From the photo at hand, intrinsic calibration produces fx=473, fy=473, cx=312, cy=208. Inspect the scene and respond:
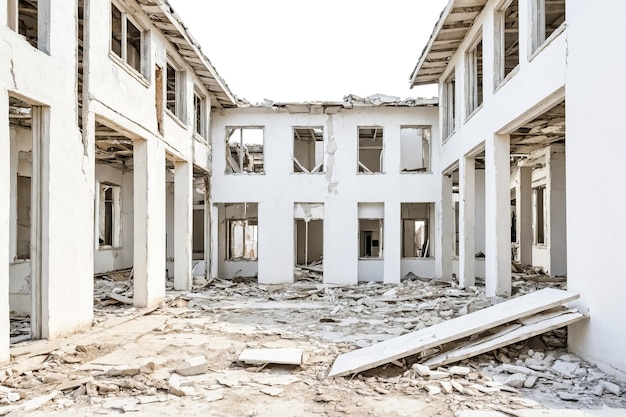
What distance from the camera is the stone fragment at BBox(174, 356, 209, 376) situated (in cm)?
594

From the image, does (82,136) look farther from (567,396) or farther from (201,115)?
(201,115)

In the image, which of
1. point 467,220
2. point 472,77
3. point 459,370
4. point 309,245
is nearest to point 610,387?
point 459,370

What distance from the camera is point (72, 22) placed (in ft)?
25.0

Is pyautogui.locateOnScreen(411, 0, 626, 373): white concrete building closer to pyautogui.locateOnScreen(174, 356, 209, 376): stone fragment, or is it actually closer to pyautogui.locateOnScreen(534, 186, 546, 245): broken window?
pyautogui.locateOnScreen(534, 186, 546, 245): broken window

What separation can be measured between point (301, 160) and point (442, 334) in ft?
57.7

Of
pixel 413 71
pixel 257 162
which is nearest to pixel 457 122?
pixel 413 71

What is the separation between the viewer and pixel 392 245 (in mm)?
16828

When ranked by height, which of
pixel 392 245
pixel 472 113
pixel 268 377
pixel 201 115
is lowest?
pixel 268 377

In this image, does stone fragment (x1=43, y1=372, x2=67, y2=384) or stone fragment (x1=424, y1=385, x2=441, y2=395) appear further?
stone fragment (x1=43, y1=372, x2=67, y2=384)

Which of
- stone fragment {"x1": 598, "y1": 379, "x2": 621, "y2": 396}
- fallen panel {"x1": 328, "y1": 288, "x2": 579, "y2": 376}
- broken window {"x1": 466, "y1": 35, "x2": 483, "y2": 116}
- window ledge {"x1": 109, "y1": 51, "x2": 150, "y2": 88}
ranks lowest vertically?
stone fragment {"x1": 598, "y1": 379, "x2": 621, "y2": 396}

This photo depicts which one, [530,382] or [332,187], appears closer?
[530,382]

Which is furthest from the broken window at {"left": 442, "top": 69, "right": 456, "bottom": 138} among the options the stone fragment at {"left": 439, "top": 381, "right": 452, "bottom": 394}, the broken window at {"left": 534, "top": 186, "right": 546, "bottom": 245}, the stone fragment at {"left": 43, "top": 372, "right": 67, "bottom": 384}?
the stone fragment at {"left": 43, "top": 372, "right": 67, "bottom": 384}

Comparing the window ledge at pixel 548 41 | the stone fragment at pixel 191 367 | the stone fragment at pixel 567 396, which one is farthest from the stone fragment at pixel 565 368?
the window ledge at pixel 548 41

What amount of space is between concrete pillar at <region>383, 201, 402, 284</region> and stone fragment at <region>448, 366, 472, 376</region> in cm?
1109
